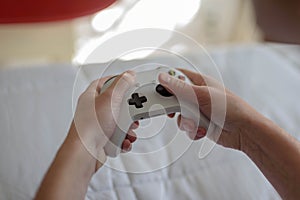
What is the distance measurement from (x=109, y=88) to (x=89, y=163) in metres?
0.10

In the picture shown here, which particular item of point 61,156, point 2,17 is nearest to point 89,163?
point 61,156

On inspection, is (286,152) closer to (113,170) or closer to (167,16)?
(113,170)

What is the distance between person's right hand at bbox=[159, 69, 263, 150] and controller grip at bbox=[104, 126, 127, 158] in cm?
8

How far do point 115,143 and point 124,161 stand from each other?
14 cm

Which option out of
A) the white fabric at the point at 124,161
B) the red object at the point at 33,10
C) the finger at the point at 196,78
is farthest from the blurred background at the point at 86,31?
the red object at the point at 33,10

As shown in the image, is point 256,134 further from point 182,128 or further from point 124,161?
point 124,161

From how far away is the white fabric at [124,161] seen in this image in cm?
69

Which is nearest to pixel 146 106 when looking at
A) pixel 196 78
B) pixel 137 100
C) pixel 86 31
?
pixel 137 100

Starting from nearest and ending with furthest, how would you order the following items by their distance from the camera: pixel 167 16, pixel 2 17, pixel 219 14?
pixel 2 17
pixel 167 16
pixel 219 14

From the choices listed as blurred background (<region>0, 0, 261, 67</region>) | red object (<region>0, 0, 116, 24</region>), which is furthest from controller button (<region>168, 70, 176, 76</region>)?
blurred background (<region>0, 0, 261, 67</region>)

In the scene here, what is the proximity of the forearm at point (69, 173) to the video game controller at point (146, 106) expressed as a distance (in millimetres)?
38

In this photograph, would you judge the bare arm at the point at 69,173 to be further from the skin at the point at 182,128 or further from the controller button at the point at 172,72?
the controller button at the point at 172,72

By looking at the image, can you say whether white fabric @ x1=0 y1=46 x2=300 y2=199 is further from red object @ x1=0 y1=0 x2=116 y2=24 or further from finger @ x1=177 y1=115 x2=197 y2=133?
red object @ x1=0 y1=0 x2=116 y2=24

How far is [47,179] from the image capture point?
0.55 metres
